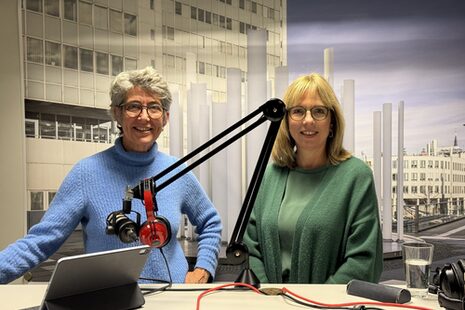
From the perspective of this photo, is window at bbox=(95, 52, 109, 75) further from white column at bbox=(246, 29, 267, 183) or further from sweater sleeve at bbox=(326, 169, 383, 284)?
sweater sleeve at bbox=(326, 169, 383, 284)

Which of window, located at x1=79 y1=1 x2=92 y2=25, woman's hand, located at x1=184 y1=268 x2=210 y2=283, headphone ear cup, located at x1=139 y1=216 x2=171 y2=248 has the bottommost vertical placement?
woman's hand, located at x1=184 y1=268 x2=210 y2=283

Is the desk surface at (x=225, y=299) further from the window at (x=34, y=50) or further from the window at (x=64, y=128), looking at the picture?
the window at (x=34, y=50)

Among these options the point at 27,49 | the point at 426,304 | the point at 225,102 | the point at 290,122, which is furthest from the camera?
the point at 27,49

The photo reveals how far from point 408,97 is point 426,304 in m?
2.02

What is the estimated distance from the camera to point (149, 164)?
5.58 feet

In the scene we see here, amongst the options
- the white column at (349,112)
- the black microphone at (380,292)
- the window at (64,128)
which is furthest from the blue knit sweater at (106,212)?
the window at (64,128)

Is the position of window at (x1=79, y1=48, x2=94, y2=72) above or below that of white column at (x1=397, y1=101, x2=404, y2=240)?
above

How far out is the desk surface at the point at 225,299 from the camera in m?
1.15

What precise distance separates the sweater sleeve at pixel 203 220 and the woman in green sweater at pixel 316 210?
151mm

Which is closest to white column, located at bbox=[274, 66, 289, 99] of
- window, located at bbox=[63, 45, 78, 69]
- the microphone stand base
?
window, located at bbox=[63, 45, 78, 69]

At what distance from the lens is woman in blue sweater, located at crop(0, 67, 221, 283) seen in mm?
1535

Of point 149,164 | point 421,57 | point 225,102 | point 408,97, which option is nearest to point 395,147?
point 408,97

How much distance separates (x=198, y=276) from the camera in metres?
1.62

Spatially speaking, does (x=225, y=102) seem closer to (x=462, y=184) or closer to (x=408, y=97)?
(x=408, y=97)
